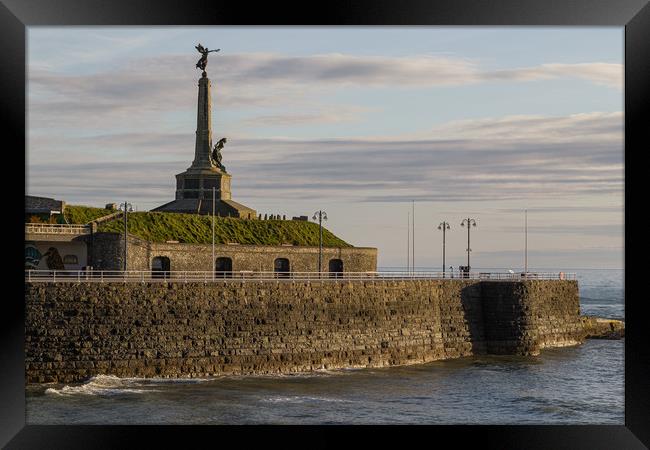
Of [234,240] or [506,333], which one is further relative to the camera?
[234,240]

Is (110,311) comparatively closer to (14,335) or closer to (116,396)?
(116,396)

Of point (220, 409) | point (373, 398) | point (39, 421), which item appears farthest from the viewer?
point (373, 398)

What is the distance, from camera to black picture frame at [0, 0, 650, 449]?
57.8 feet

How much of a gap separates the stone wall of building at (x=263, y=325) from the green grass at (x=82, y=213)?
17299 mm

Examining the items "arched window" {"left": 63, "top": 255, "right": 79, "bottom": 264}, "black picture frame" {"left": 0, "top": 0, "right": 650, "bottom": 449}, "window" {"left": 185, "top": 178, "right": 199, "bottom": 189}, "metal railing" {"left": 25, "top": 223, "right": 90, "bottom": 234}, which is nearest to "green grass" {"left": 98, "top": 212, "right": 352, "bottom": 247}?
"window" {"left": 185, "top": 178, "right": 199, "bottom": 189}

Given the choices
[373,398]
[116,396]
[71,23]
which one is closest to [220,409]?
[116,396]

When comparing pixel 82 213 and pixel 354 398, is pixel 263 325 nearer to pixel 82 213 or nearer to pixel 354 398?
pixel 354 398

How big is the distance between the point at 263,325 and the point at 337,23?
23.3 metres

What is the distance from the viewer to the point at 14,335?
60.1 feet

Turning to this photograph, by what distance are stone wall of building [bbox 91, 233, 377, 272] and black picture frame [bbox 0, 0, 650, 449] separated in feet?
83.4

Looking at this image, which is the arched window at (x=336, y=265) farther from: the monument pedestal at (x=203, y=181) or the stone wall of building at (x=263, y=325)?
the stone wall of building at (x=263, y=325)

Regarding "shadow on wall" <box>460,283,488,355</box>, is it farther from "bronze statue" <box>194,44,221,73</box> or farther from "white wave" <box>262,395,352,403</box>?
"bronze statue" <box>194,44,221,73</box>

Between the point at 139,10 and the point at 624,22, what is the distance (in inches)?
339

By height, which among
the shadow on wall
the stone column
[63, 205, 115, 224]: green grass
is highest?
the stone column
